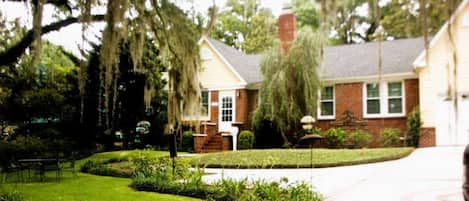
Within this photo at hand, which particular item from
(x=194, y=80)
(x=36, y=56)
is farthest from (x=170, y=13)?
(x=36, y=56)

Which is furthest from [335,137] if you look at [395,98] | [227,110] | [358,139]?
[227,110]

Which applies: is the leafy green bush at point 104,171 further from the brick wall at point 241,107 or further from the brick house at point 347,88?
the brick wall at point 241,107

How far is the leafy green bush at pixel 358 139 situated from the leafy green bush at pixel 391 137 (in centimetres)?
65

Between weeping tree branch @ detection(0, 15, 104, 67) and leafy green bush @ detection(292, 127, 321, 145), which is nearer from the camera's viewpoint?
weeping tree branch @ detection(0, 15, 104, 67)

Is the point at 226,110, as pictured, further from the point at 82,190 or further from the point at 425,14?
the point at 425,14

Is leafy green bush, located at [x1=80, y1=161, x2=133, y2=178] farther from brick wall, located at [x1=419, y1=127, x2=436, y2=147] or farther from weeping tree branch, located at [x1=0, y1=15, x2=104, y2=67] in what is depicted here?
brick wall, located at [x1=419, y1=127, x2=436, y2=147]

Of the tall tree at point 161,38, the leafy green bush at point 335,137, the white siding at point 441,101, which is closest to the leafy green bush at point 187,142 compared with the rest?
the leafy green bush at point 335,137

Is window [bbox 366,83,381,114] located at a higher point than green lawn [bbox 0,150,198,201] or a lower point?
higher

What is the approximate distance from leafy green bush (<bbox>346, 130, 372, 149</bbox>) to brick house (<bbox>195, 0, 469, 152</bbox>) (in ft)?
1.37

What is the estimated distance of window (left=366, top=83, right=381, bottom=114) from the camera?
1756 centimetres

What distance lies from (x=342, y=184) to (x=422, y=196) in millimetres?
1772

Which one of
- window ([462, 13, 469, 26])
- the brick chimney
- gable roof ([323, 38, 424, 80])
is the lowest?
gable roof ([323, 38, 424, 80])

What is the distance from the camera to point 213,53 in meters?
21.0

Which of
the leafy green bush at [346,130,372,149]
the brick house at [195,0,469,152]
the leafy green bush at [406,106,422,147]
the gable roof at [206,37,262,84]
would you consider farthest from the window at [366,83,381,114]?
the gable roof at [206,37,262,84]
